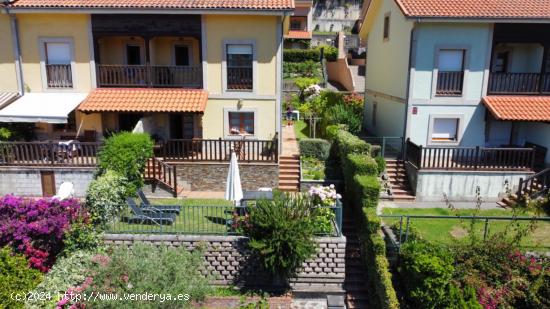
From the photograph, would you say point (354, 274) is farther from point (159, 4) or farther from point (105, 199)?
point (159, 4)

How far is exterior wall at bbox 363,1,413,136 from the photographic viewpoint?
2283cm

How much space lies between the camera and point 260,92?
22.3 m

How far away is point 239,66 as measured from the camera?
22.0 metres

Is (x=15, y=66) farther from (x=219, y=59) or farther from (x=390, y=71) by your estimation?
(x=390, y=71)

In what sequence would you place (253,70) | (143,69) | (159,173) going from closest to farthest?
(159,173)
(253,70)
(143,69)

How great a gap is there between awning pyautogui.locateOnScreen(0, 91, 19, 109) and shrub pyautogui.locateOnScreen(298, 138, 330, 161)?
52.5 ft

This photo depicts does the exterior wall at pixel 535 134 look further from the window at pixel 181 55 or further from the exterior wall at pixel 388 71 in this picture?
the window at pixel 181 55

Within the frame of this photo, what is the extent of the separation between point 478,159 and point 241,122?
42.1 ft

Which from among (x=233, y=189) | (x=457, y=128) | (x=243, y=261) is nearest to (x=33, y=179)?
(x=233, y=189)

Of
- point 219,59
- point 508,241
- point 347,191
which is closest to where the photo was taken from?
point 508,241

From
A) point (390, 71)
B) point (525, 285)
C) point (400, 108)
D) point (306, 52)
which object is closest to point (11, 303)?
point (525, 285)

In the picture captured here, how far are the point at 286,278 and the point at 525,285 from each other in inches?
312

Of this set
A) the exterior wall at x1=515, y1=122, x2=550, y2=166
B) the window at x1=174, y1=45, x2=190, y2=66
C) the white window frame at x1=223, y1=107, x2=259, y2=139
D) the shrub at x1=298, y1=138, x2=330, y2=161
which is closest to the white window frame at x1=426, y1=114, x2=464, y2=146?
the exterior wall at x1=515, y1=122, x2=550, y2=166

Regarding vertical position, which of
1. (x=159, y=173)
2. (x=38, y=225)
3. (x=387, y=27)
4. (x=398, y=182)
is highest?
(x=387, y=27)
